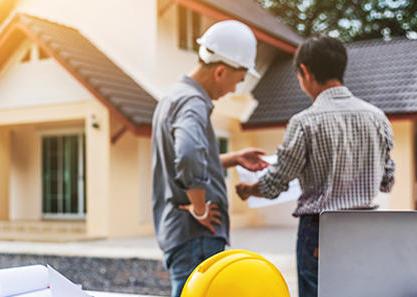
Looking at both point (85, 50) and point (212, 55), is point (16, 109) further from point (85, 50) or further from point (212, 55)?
point (212, 55)

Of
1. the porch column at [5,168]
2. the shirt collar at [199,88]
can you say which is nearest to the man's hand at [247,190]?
the shirt collar at [199,88]

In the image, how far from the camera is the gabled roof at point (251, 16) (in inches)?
280

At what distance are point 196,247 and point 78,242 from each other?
5.07 metres

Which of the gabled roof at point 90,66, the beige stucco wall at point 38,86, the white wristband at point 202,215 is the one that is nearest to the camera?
the white wristband at point 202,215

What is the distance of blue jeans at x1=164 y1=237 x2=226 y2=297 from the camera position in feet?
4.51

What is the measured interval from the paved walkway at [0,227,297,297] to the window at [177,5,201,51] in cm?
215

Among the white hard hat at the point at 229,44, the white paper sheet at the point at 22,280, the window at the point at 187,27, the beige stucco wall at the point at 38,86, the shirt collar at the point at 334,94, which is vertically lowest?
the white paper sheet at the point at 22,280

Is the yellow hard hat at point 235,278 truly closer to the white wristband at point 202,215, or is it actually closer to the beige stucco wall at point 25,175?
the white wristband at point 202,215

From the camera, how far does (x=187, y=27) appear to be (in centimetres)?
765

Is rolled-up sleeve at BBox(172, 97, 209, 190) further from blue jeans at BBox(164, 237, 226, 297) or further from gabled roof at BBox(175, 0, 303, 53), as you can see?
gabled roof at BBox(175, 0, 303, 53)

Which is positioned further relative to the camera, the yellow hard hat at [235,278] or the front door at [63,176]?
the front door at [63,176]

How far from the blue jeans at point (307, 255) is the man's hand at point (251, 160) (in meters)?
0.19

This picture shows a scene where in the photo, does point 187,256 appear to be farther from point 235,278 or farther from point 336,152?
point 235,278

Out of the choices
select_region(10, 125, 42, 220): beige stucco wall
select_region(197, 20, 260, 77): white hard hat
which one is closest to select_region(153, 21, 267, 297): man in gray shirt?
select_region(197, 20, 260, 77): white hard hat
